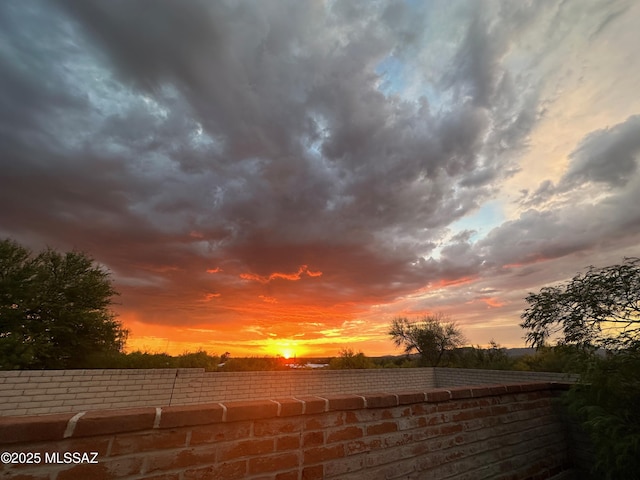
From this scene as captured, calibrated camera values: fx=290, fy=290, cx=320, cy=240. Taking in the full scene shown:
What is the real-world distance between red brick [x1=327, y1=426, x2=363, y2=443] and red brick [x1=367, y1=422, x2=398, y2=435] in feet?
0.32

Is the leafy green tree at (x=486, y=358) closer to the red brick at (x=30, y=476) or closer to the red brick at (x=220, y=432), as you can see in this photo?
the red brick at (x=220, y=432)

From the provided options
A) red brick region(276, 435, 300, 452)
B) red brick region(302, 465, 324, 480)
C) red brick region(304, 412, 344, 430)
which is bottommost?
red brick region(302, 465, 324, 480)

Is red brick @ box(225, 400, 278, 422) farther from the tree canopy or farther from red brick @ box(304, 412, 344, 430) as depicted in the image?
the tree canopy

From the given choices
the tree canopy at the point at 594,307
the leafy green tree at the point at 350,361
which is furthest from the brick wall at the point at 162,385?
the tree canopy at the point at 594,307

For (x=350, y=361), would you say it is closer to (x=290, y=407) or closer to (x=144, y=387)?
(x=144, y=387)

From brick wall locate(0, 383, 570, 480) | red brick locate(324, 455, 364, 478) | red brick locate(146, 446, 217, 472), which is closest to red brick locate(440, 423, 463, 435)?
brick wall locate(0, 383, 570, 480)

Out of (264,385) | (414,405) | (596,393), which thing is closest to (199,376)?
(264,385)

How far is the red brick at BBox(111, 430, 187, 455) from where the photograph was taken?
139 cm

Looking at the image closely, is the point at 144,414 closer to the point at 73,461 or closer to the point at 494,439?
the point at 73,461

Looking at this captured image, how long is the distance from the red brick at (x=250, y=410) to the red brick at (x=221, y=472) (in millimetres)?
225

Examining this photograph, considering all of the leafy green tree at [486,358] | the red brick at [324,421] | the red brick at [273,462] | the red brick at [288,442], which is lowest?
the red brick at [273,462]

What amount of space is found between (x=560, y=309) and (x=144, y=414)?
5792 millimetres

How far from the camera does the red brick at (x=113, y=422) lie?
4.31 feet

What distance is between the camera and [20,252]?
437 inches
